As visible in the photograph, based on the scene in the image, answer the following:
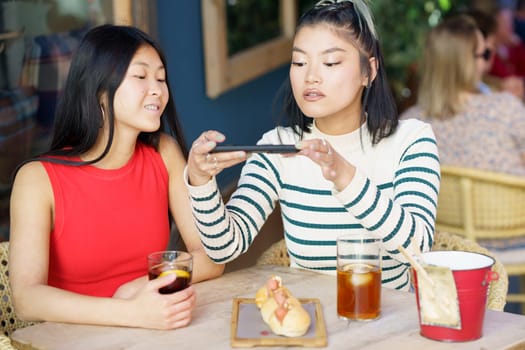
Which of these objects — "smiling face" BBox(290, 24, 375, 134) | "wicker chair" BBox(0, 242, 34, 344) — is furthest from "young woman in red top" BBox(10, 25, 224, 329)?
"smiling face" BBox(290, 24, 375, 134)

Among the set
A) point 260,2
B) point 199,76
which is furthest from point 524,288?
point 260,2

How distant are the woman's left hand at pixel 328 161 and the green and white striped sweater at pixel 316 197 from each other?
0.23m

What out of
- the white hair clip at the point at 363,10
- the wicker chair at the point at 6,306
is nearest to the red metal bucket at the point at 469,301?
the white hair clip at the point at 363,10

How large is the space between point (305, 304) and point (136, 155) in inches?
25.6

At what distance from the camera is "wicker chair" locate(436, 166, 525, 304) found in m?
2.96

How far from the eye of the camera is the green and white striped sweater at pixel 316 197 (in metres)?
1.79

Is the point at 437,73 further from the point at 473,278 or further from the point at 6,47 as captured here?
the point at 473,278

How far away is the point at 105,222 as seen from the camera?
1933 mm

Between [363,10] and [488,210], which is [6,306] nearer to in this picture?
[363,10]

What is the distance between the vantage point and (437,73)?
11.1 feet

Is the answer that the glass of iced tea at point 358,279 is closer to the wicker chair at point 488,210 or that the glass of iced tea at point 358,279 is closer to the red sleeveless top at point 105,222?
the red sleeveless top at point 105,222

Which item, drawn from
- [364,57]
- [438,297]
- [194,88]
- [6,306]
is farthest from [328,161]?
[194,88]

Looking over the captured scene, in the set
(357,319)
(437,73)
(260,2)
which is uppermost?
(260,2)

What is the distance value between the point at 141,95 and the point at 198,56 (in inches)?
72.9
